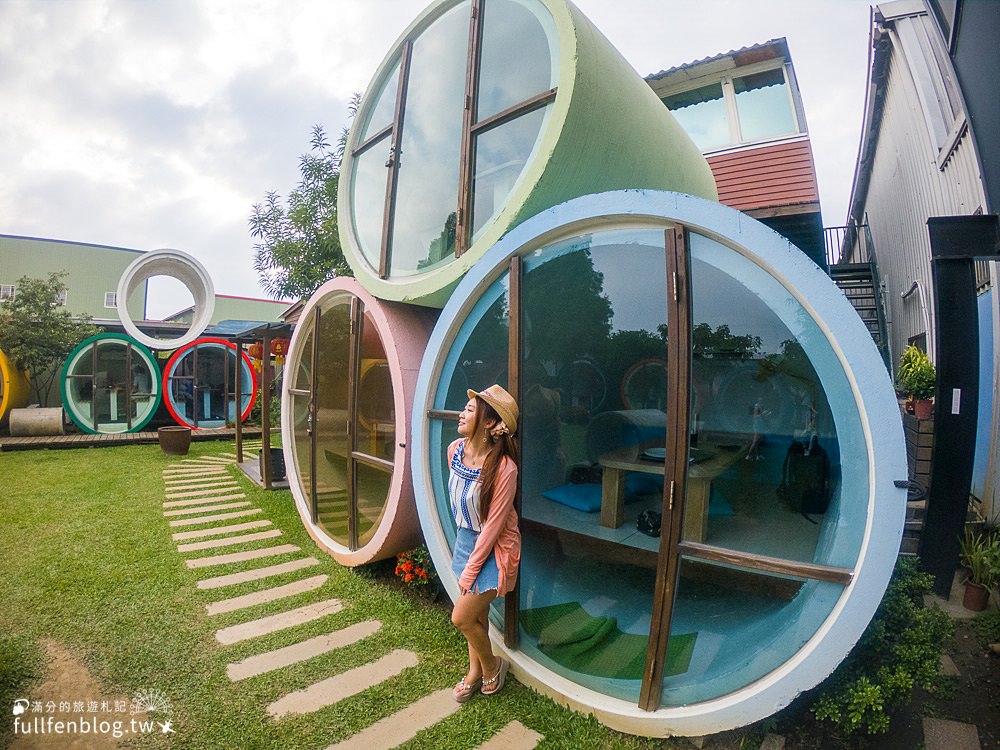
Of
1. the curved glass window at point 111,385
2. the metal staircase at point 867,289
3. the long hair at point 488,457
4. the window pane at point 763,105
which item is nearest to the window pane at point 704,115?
the window pane at point 763,105

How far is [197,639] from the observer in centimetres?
353

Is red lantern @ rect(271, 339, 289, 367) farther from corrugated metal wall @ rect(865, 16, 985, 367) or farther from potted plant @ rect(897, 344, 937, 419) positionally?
corrugated metal wall @ rect(865, 16, 985, 367)

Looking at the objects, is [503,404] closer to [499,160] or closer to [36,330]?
[499,160]

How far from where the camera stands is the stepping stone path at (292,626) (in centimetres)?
271

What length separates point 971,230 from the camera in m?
3.53

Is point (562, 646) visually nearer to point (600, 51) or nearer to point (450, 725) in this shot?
point (450, 725)

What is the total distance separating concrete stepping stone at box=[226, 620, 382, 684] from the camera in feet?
10.5

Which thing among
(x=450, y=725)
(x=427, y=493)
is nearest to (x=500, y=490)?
(x=427, y=493)

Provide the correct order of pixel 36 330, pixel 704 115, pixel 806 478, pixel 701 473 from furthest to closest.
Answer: pixel 36 330
pixel 704 115
pixel 701 473
pixel 806 478

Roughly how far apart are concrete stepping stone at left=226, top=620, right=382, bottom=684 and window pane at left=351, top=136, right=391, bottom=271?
2.97 m

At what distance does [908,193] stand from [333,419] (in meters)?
9.47

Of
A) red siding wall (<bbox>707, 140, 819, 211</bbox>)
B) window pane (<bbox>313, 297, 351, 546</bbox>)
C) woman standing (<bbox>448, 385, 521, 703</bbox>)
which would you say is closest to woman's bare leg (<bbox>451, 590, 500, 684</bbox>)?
woman standing (<bbox>448, 385, 521, 703</bbox>)

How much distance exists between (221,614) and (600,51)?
5.07 meters

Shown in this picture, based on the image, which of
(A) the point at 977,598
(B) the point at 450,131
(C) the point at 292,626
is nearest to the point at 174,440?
(C) the point at 292,626
